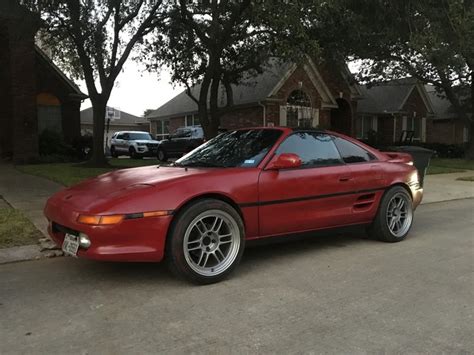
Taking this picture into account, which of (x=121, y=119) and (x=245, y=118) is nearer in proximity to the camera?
(x=245, y=118)

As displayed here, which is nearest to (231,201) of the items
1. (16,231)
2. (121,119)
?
(16,231)

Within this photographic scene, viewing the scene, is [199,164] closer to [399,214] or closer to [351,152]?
[351,152]

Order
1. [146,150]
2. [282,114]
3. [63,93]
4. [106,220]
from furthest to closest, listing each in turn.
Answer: [146,150]
[282,114]
[63,93]
[106,220]

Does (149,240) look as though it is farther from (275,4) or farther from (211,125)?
(211,125)

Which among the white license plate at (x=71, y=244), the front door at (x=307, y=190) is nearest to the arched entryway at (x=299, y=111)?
the front door at (x=307, y=190)

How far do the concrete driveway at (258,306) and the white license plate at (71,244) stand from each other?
339 millimetres

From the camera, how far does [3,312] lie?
4086 mm

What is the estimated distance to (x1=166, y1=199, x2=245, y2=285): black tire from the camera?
4.57 meters

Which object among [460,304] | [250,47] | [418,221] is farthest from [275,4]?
[250,47]

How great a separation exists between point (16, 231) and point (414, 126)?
3316 cm

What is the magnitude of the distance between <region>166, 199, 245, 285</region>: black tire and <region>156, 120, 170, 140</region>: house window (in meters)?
33.1

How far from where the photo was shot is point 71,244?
4711mm

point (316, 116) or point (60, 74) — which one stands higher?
point (60, 74)

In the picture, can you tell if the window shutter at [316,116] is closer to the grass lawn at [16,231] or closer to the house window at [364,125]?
the house window at [364,125]
